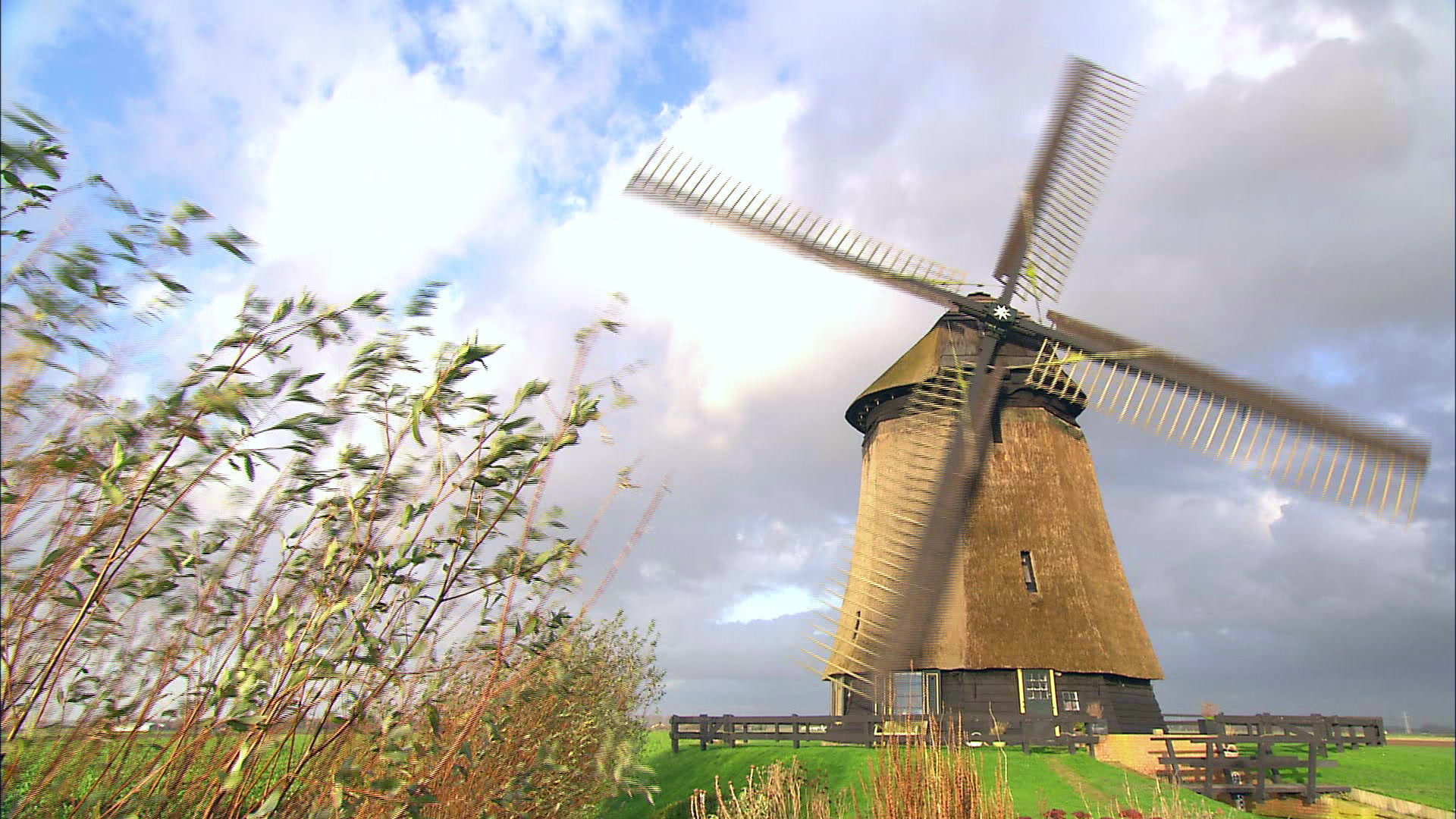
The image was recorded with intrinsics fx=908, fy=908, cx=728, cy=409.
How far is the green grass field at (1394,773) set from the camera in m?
17.6

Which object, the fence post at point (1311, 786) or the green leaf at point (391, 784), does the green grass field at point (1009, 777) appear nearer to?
the fence post at point (1311, 786)

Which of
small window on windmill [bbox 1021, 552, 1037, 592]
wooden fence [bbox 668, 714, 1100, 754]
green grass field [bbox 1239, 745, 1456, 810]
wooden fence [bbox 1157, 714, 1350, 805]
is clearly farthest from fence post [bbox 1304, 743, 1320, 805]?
small window on windmill [bbox 1021, 552, 1037, 592]

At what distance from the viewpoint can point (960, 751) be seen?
6.49 meters

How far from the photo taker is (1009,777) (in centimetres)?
1389

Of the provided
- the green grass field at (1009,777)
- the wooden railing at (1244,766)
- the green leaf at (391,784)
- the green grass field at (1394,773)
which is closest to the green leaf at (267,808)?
the green leaf at (391,784)

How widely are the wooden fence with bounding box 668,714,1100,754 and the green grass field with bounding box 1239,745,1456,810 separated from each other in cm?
562

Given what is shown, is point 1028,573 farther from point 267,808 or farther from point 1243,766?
point 267,808

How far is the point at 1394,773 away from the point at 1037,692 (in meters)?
8.86

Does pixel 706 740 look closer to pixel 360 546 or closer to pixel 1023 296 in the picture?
pixel 1023 296

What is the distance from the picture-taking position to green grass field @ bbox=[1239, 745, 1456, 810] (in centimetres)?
1759

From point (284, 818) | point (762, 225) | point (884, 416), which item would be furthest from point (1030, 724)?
point (284, 818)

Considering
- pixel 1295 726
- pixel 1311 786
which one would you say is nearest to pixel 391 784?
pixel 1311 786

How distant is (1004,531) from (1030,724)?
3605 mm

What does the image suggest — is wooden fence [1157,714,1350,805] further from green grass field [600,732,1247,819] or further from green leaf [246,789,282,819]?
green leaf [246,789,282,819]
